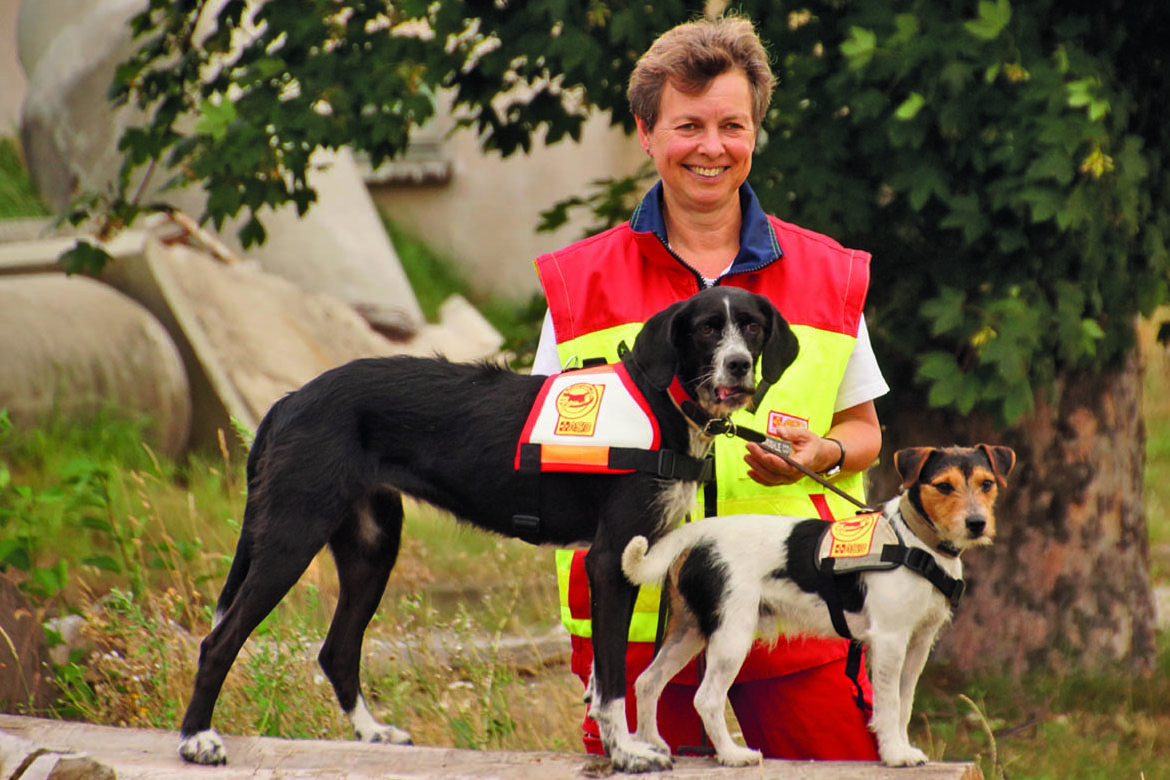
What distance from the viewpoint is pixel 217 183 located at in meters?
4.98

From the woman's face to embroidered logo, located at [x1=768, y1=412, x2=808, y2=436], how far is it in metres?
0.53

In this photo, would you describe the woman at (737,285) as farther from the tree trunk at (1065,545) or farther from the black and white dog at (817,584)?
the tree trunk at (1065,545)

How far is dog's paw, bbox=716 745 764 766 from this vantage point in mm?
2621

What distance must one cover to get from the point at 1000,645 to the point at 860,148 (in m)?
2.52

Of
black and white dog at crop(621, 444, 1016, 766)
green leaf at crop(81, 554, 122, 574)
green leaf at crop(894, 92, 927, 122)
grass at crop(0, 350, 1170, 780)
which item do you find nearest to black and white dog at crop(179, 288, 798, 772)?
black and white dog at crop(621, 444, 1016, 766)

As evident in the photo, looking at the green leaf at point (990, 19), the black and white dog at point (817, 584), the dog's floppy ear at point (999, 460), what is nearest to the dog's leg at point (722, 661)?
the black and white dog at point (817, 584)

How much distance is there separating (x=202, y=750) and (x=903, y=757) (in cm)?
151

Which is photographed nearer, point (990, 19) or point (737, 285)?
point (737, 285)

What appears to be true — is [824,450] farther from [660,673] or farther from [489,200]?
[489,200]

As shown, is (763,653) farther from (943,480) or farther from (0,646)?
(0,646)

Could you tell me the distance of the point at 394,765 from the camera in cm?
285

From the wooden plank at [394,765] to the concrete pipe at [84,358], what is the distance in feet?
15.4

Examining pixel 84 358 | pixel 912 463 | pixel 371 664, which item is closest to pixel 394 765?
pixel 912 463

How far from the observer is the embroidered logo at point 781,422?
9.12 ft
